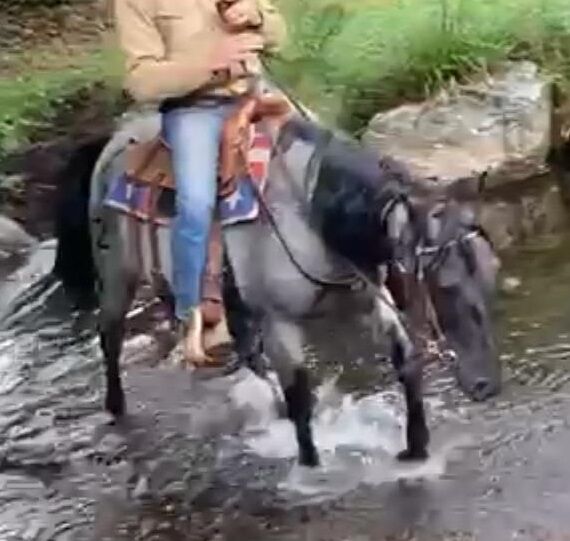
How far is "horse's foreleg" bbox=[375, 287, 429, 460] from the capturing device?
5.55 m

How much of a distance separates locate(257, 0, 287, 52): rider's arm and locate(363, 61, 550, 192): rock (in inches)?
120

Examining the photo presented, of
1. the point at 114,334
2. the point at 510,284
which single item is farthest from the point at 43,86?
the point at 114,334

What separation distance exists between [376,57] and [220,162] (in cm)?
414

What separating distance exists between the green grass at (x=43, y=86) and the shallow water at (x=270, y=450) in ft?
6.84

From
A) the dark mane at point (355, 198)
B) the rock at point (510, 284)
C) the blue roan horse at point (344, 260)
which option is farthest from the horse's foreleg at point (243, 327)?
the rock at point (510, 284)

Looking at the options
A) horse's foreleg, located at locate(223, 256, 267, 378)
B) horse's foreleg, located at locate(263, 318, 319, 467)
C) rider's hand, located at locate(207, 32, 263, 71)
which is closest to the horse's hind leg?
horse's foreleg, located at locate(223, 256, 267, 378)

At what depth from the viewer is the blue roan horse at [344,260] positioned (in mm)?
5148

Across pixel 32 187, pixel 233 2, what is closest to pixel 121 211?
pixel 233 2

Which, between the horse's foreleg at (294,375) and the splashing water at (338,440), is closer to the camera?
the horse's foreleg at (294,375)

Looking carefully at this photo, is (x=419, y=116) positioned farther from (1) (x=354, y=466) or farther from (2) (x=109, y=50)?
(1) (x=354, y=466)

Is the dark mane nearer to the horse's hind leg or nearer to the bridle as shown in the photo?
the bridle

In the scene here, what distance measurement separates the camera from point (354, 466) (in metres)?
5.72

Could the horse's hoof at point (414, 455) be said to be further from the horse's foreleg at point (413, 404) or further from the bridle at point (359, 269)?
Answer: the bridle at point (359, 269)

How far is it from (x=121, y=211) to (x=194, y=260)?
1.49 ft
